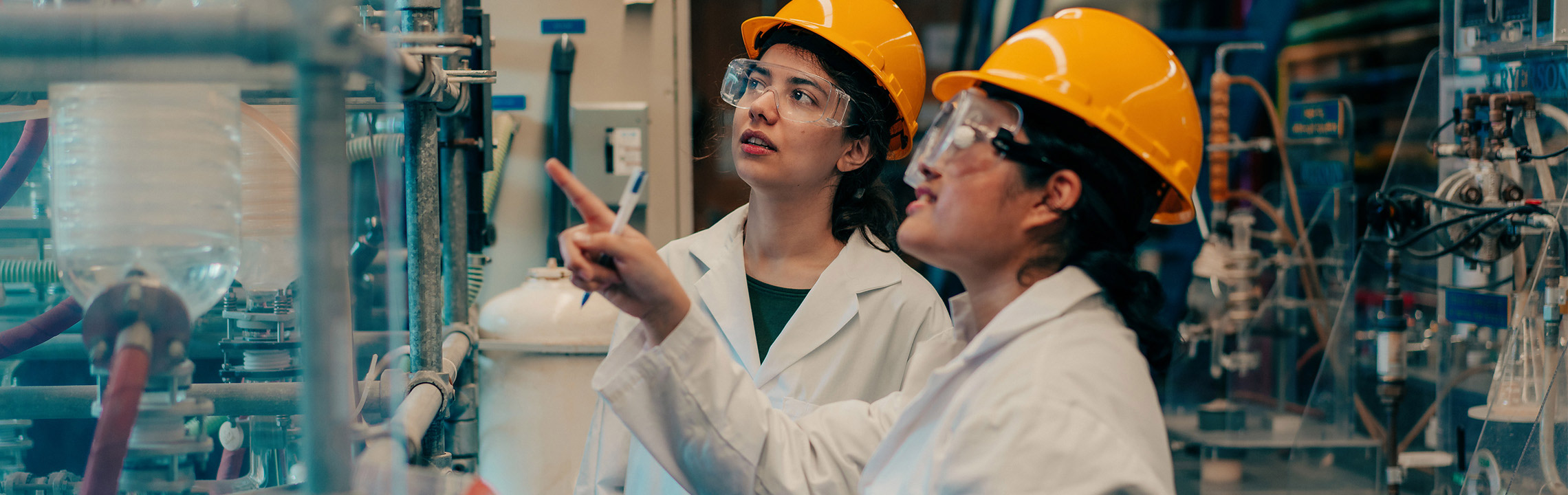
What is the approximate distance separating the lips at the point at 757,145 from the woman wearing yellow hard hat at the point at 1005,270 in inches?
16.3

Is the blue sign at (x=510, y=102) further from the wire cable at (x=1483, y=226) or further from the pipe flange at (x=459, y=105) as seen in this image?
the wire cable at (x=1483, y=226)

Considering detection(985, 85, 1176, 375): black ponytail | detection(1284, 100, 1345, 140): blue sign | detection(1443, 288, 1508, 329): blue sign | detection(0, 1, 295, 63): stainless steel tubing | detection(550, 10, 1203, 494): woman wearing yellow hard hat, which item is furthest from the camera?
detection(1284, 100, 1345, 140): blue sign

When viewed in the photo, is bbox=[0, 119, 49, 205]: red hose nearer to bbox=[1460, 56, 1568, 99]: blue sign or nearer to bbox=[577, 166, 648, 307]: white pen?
bbox=[577, 166, 648, 307]: white pen

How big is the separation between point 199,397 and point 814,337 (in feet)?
3.05

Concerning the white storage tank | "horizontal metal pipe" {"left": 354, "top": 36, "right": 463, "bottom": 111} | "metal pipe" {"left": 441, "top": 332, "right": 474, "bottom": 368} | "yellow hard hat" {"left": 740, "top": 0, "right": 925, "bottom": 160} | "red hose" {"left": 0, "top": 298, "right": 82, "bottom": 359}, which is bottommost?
the white storage tank

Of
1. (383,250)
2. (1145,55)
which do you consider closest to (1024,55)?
(1145,55)

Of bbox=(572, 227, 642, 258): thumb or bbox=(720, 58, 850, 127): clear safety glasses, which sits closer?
bbox=(572, 227, 642, 258): thumb

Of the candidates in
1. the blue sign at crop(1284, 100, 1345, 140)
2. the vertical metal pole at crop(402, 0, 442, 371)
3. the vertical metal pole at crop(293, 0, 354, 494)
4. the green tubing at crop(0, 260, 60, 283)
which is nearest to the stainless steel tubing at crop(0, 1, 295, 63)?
the vertical metal pole at crop(293, 0, 354, 494)

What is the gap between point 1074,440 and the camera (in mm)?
835

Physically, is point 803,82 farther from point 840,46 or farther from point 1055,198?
point 1055,198

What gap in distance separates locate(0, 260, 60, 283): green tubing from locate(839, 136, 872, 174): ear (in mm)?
1159

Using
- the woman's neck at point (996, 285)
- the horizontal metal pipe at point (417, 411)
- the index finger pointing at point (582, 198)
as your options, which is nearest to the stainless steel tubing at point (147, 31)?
the index finger pointing at point (582, 198)

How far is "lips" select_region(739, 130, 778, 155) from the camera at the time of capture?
4.97 feet

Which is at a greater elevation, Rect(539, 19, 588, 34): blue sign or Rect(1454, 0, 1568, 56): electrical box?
Rect(539, 19, 588, 34): blue sign
